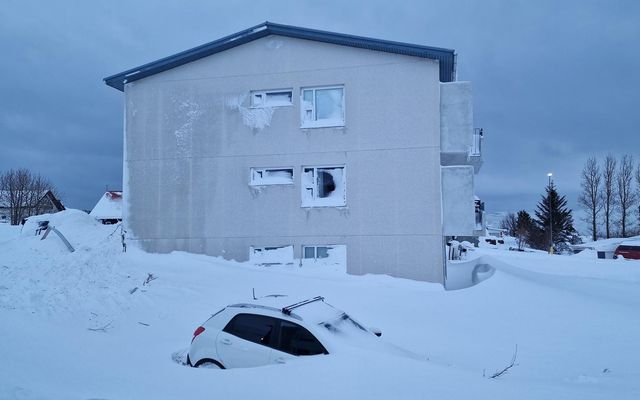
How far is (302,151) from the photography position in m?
15.8

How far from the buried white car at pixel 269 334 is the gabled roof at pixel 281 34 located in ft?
32.9

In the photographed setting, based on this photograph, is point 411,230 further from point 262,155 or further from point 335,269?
point 262,155

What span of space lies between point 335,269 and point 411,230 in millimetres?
2543

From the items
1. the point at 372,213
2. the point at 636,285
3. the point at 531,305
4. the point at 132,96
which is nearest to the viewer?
the point at 531,305

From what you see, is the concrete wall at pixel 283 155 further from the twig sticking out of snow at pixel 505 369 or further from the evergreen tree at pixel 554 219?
the evergreen tree at pixel 554 219

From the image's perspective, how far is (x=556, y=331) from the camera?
10883mm

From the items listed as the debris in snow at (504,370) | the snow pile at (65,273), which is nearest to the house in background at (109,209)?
the snow pile at (65,273)

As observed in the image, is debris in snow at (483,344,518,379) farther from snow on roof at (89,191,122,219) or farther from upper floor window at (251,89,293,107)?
snow on roof at (89,191,122,219)

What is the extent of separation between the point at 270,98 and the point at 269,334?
11.0m

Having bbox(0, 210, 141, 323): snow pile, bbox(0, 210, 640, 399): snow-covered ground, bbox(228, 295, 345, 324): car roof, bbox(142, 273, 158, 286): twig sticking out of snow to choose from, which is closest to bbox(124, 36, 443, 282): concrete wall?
bbox(0, 210, 640, 399): snow-covered ground

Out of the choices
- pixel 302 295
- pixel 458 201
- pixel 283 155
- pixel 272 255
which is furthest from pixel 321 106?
pixel 302 295

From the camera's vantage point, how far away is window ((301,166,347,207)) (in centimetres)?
1555

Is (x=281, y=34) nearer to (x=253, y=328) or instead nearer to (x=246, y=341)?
(x=253, y=328)

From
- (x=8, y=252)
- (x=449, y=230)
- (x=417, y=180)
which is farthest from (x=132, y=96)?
(x=449, y=230)
